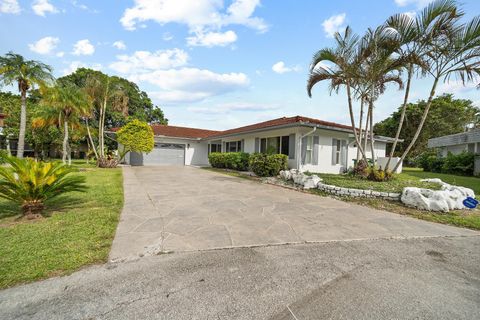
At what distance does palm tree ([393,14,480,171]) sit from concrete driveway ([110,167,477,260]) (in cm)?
541

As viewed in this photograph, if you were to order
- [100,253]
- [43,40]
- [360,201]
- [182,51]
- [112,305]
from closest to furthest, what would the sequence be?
[112,305] → [100,253] → [360,201] → [43,40] → [182,51]

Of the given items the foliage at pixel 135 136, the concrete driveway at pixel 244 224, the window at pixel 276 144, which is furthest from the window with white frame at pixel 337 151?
the foliage at pixel 135 136

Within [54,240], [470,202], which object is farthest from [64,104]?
[470,202]

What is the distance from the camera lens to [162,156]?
21.2 meters

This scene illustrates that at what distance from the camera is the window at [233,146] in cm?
1721

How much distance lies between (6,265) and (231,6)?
31.9 ft

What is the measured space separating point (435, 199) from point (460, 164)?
46.0 ft

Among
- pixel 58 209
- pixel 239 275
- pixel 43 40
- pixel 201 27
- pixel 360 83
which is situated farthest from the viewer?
pixel 201 27

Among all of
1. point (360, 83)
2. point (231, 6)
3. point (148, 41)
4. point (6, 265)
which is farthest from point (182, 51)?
point (6, 265)

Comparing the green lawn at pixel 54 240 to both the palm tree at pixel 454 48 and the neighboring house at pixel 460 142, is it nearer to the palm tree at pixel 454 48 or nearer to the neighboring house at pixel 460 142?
the palm tree at pixel 454 48

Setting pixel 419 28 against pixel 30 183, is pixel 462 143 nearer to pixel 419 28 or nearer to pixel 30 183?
pixel 419 28

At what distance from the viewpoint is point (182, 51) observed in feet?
40.0

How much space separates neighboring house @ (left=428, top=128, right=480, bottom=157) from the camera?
1633cm

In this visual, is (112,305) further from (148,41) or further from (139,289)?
(148,41)
